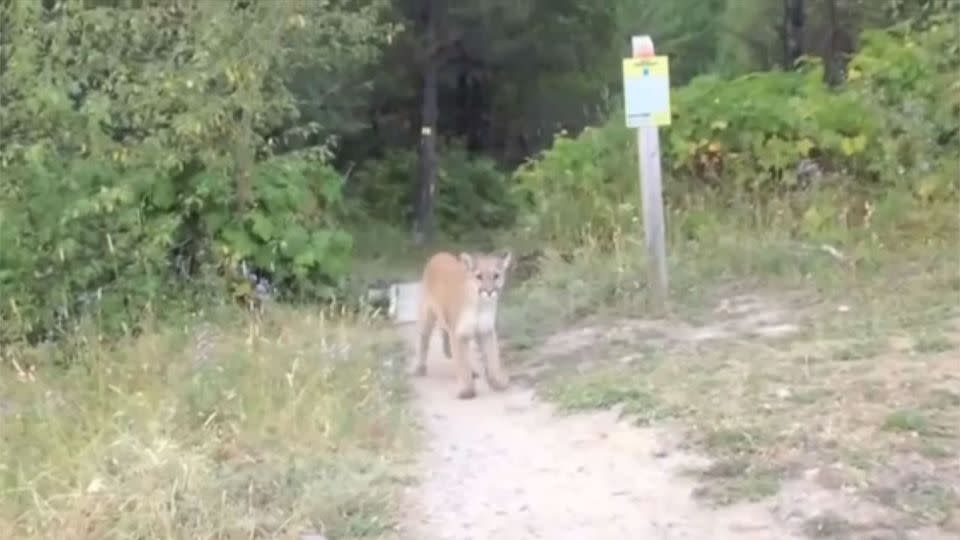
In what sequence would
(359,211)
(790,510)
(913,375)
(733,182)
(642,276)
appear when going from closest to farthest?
1. (790,510)
2. (913,375)
3. (642,276)
4. (733,182)
5. (359,211)

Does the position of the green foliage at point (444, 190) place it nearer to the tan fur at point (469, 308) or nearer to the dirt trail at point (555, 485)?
the tan fur at point (469, 308)

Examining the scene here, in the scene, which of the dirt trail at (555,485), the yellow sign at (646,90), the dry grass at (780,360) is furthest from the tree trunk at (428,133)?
the dirt trail at (555,485)

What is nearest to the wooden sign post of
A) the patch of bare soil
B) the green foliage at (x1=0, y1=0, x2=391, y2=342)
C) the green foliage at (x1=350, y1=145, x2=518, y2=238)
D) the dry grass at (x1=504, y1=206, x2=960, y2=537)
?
the dry grass at (x1=504, y1=206, x2=960, y2=537)

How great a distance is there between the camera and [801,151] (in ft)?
43.8

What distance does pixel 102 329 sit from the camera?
10.4m

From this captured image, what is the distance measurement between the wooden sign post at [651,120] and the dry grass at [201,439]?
205 cm

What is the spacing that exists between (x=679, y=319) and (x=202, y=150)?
3.44 metres

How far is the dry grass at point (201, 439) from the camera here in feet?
20.7

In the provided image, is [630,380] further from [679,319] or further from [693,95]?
[693,95]

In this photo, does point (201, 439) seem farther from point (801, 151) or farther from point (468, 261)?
point (801, 151)

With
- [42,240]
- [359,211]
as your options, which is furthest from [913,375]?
[359,211]

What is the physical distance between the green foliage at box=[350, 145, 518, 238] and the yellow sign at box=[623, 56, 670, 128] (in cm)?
1435

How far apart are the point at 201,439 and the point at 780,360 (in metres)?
3.11

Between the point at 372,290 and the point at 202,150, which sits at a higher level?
the point at 202,150
